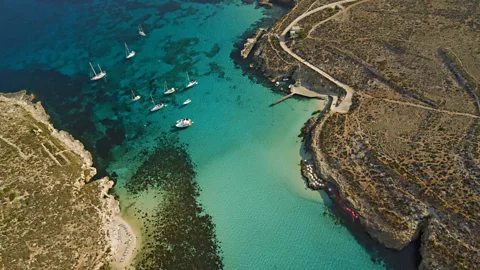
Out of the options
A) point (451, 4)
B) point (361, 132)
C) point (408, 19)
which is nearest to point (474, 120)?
point (361, 132)

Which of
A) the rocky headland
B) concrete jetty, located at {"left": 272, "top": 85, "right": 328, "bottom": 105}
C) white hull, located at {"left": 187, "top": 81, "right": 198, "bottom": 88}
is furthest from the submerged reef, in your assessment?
concrete jetty, located at {"left": 272, "top": 85, "right": 328, "bottom": 105}

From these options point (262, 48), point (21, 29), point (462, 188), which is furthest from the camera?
point (21, 29)

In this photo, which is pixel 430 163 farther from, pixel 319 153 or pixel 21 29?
pixel 21 29

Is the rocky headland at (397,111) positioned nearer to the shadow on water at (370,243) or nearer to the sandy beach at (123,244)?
the shadow on water at (370,243)

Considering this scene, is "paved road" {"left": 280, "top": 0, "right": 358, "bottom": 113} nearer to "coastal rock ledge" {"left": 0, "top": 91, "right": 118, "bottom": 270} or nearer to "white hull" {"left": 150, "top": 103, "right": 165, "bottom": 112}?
"white hull" {"left": 150, "top": 103, "right": 165, "bottom": 112}

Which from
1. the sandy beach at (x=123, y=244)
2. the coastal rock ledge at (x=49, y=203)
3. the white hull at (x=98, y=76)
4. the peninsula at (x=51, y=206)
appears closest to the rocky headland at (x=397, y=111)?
the sandy beach at (x=123, y=244)

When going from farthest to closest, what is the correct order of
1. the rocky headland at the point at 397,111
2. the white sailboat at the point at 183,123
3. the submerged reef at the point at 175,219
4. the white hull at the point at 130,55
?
the white hull at the point at 130,55 < the white sailboat at the point at 183,123 < the submerged reef at the point at 175,219 < the rocky headland at the point at 397,111

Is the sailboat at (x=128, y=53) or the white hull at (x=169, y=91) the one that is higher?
the sailboat at (x=128, y=53)
